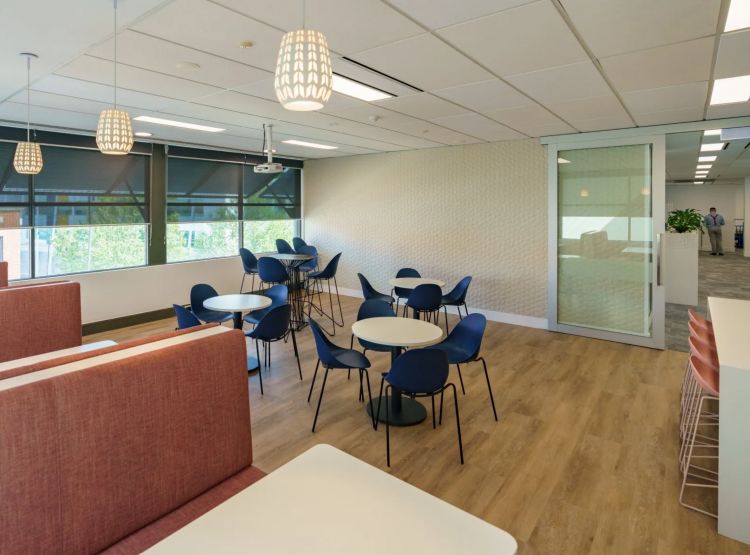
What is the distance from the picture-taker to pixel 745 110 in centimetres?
441

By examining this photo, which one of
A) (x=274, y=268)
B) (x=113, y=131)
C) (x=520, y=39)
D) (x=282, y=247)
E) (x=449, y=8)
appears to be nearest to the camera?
(x=449, y=8)

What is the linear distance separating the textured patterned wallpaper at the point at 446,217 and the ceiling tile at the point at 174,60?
4.09 metres

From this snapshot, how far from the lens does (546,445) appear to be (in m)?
3.22

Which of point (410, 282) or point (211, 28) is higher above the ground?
point (211, 28)

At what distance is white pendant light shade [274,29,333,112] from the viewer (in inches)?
62.9

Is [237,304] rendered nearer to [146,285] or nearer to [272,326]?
[272,326]

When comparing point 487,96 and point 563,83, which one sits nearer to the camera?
point 563,83

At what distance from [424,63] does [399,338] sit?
2028 mm

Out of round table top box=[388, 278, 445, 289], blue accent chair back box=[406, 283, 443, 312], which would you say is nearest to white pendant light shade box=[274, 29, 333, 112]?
blue accent chair back box=[406, 283, 443, 312]

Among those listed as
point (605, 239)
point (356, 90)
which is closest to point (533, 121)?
point (605, 239)

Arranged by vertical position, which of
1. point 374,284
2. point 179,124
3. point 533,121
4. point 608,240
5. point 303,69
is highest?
point 179,124

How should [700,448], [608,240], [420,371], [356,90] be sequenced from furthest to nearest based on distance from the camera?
[608,240]
[356,90]
[700,448]
[420,371]

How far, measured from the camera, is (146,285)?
661 centimetres

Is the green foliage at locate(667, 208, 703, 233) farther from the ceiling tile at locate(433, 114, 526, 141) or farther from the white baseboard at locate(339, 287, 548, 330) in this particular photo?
the ceiling tile at locate(433, 114, 526, 141)
